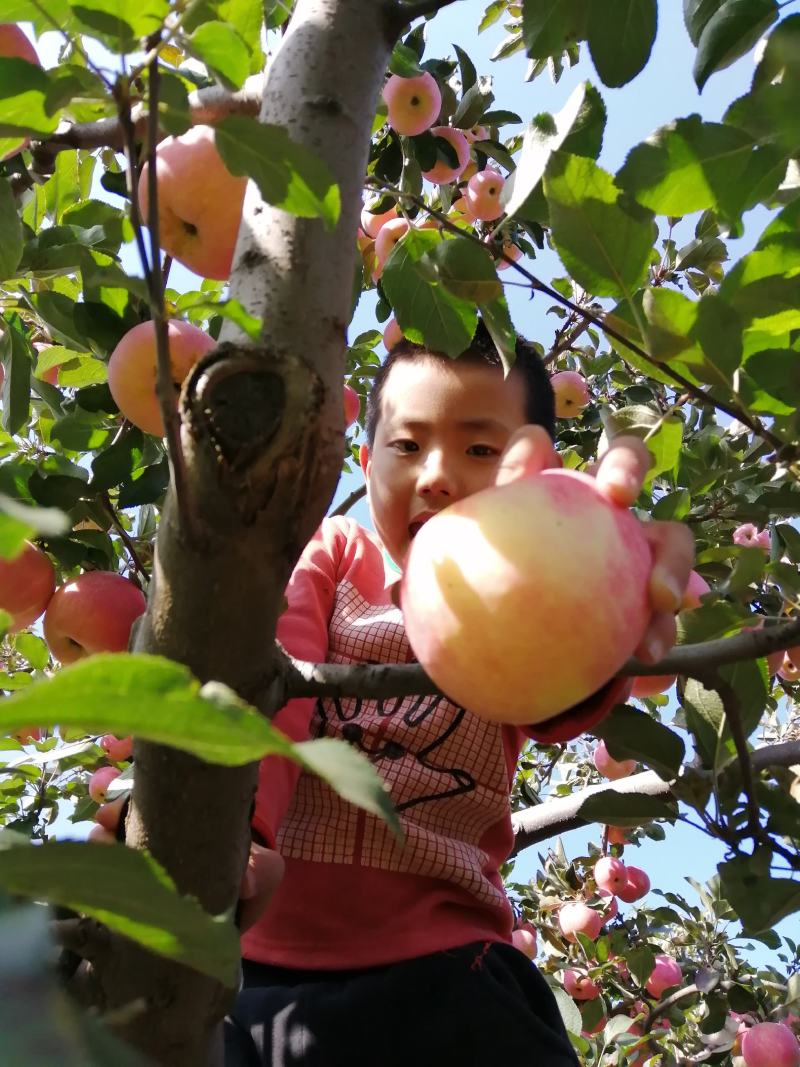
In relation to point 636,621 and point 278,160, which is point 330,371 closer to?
point 278,160

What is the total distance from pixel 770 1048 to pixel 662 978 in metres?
0.70

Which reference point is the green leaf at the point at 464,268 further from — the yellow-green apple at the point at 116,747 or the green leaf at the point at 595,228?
the yellow-green apple at the point at 116,747

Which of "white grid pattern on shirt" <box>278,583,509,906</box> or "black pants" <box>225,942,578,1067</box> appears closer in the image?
"black pants" <box>225,942,578,1067</box>

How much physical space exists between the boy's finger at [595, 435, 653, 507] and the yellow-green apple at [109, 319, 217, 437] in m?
0.57

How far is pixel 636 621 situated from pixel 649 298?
0.91 ft

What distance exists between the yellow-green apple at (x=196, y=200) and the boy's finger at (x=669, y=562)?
681 mm

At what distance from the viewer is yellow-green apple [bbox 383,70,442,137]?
2102mm

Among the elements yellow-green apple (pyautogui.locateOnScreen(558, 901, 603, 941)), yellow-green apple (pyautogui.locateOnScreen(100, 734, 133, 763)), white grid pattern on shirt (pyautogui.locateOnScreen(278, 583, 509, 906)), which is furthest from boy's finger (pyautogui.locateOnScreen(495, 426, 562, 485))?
yellow-green apple (pyautogui.locateOnScreen(558, 901, 603, 941))

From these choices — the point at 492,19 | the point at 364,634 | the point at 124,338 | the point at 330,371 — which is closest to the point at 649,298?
the point at 330,371

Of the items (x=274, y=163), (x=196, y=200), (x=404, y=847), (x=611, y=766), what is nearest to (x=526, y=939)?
(x=611, y=766)

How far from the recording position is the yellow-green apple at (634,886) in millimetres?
3268

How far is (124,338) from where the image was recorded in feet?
3.87

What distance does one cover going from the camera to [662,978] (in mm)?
3037

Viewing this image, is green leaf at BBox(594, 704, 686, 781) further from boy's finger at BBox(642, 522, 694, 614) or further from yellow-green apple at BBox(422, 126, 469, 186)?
yellow-green apple at BBox(422, 126, 469, 186)
